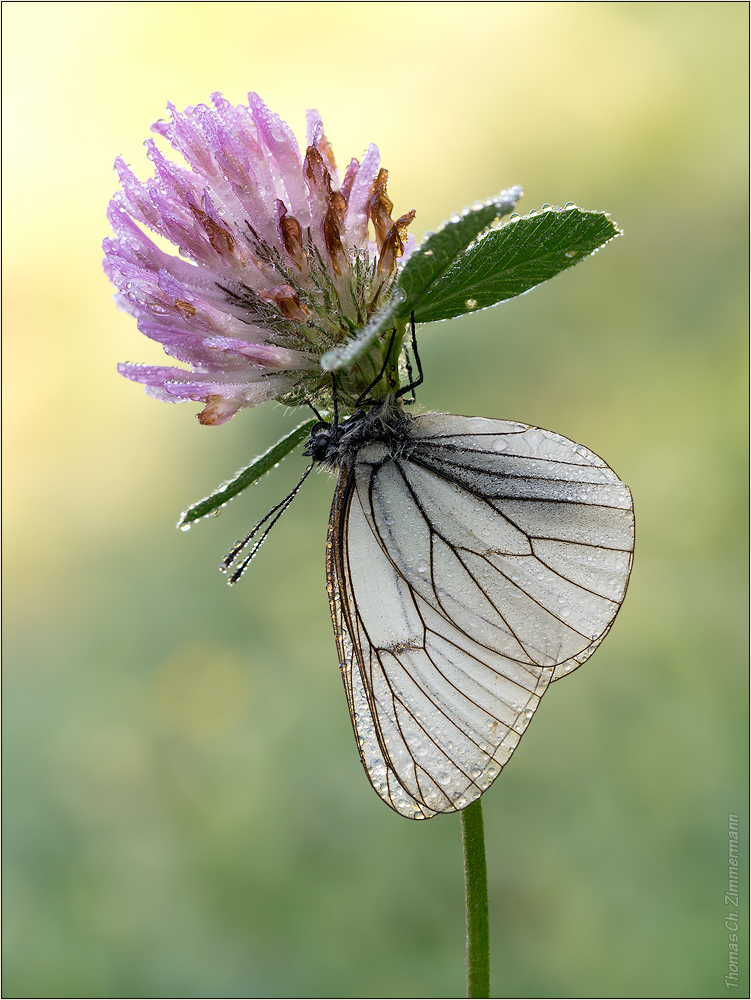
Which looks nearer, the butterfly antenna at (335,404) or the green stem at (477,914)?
the green stem at (477,914)

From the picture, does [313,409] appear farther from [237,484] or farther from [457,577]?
[457,577]

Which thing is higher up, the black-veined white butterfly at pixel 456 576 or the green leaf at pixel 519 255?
the green leaf at pixel 519 255

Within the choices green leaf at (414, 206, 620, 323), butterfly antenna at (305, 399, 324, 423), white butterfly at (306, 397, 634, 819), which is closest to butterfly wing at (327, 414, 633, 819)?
white butterfly at (306, 397, 634, 819)

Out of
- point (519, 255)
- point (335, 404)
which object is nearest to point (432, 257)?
point (519, 255)

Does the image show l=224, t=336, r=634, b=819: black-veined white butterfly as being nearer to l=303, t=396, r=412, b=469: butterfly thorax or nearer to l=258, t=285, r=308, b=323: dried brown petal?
l=303, t=396, r=412, b=469: butterfly thorax

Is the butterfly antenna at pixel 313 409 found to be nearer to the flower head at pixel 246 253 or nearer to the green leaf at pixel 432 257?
the flower head at pixel 246 253

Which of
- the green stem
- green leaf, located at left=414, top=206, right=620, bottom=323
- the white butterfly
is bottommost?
the green stem

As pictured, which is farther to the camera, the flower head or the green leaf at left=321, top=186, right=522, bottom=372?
the flower head

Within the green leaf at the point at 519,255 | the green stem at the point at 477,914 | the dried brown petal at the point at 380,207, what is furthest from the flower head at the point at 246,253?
the green stem at the point at 477,914
